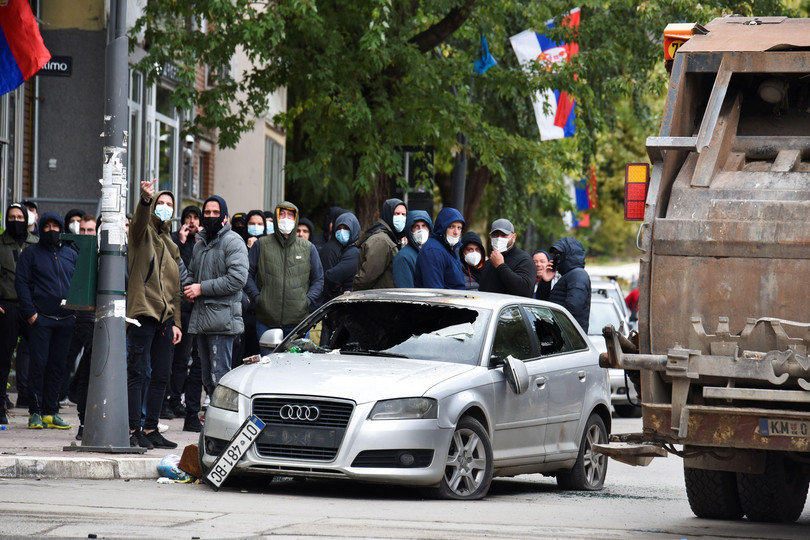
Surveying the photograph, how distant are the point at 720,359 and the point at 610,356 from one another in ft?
2.11

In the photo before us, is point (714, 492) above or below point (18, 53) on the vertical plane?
below

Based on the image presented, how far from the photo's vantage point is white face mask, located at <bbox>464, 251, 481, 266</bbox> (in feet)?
44.2

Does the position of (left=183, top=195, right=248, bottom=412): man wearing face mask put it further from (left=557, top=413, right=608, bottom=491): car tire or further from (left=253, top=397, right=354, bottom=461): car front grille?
(left=557, top=413, right=608, bottom=491): car tire

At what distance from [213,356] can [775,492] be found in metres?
5.24

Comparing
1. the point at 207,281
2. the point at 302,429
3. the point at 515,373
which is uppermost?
the point at 207,281

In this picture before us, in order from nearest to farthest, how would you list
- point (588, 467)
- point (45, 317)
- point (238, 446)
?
point (238, 446) → point (588, 467) → point (45, 317)

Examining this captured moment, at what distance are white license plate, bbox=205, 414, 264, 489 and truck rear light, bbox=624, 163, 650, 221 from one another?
2882 millimetres

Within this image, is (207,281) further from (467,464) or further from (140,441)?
(467,464)

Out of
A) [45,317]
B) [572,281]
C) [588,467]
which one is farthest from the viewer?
[572,281]

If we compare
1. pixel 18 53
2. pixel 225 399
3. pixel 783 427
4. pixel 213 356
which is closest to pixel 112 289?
pixel 213 356

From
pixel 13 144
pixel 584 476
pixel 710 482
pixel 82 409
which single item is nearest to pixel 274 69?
pixel 13 144

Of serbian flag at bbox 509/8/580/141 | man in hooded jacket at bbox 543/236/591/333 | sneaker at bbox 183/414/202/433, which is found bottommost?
sneaker at bbox 183/414/202/433

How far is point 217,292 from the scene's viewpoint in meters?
12.2

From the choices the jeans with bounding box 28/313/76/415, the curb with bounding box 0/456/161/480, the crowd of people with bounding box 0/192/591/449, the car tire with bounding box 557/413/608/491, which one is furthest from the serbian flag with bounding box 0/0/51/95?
the car tire with bounding box 557/413/608/491
